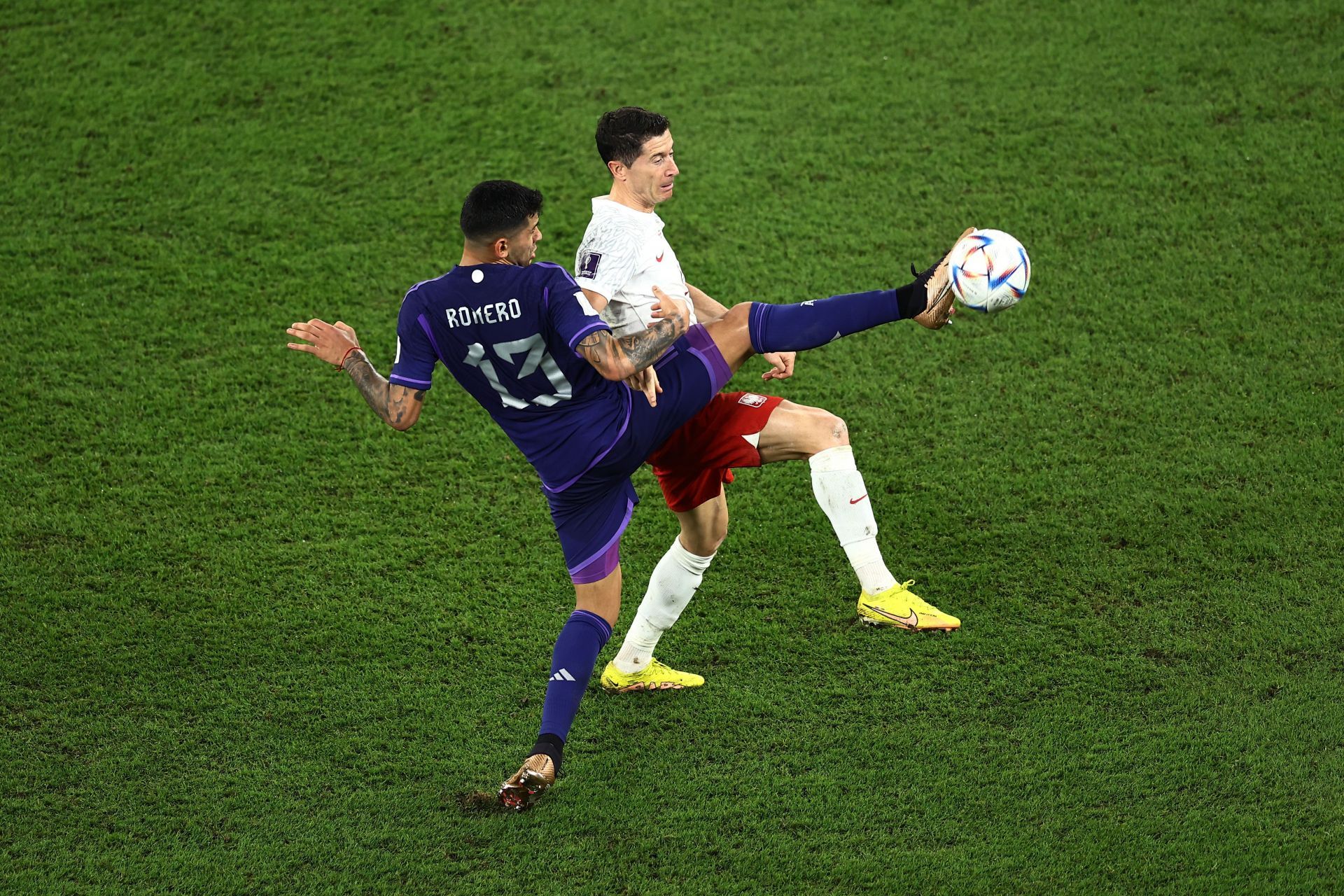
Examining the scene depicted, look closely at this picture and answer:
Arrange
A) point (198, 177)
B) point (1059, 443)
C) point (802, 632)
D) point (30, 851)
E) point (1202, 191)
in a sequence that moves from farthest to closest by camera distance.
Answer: point (198, 177), point (1202, 191), point (1059, 443), point (802, 632), point (30, 851)

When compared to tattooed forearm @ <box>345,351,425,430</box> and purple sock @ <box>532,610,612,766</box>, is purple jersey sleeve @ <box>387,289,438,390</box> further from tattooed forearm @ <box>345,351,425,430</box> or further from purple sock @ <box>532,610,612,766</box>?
purple sock @ <box>532,610,612,766</box>

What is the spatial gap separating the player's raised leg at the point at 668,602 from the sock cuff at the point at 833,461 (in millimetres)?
382

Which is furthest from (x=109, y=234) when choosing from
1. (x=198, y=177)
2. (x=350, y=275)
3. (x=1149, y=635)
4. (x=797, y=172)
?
(x=1149, y=635)

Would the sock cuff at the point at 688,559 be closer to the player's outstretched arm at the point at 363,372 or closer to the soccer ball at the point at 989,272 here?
the player's outstretched arm at the point at 363,372

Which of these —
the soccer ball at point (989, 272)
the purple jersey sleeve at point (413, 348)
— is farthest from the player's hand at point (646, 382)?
the soccer ball at point (989, 272)

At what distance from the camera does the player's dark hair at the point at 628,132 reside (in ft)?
12.9

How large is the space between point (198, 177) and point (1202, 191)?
574cm

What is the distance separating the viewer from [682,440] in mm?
4176

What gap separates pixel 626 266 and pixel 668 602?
1.29 meters

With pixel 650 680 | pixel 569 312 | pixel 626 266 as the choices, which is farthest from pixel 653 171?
pixel 650 680

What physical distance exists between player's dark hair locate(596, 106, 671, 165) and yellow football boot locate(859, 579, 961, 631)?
168 centimetres

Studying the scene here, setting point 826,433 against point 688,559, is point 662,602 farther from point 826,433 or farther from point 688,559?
point 826,433

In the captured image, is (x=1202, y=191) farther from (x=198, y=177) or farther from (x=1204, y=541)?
(x=198, y=177)

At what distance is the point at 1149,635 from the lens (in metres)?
4.64
